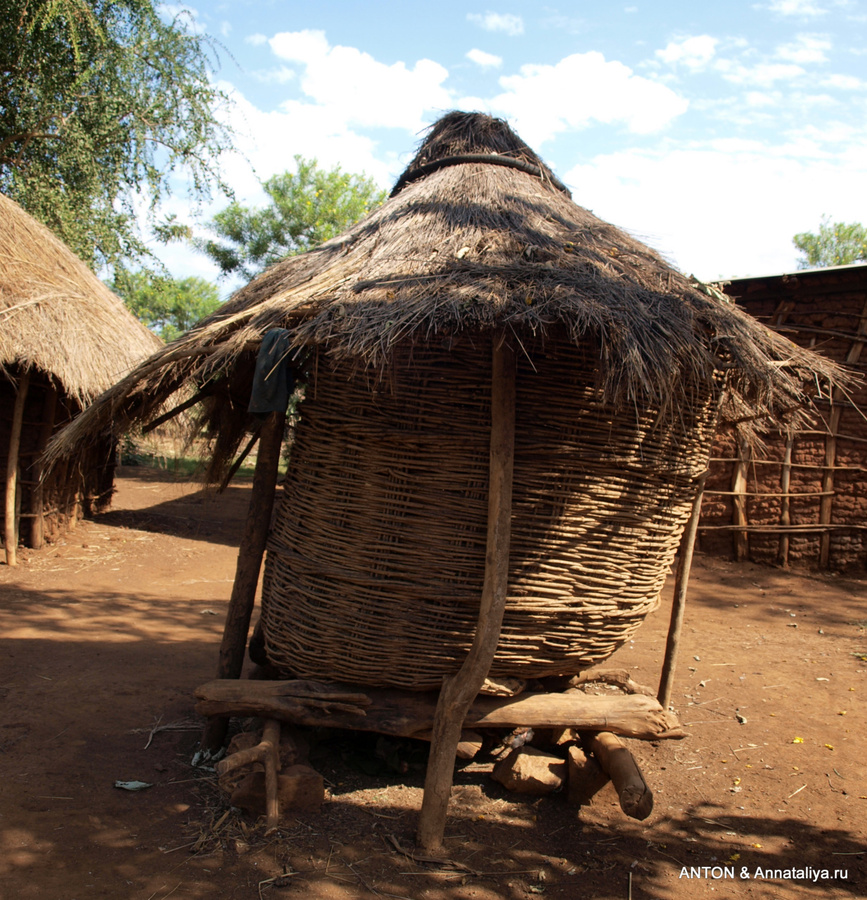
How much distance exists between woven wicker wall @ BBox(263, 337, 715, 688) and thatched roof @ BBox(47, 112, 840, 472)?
8.3 inches

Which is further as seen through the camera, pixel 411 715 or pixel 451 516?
pixel 411 715

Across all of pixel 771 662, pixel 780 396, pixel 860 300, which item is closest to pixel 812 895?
pixel 780 396

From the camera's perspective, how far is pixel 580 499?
122 inches

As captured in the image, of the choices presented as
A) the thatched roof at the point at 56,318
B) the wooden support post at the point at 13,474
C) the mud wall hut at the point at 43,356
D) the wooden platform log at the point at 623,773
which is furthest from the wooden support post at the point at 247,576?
the wooden support post at the point at 13,474

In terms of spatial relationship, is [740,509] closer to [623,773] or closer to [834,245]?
[623,773]

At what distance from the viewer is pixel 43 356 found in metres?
6.66

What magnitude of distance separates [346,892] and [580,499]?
182cm

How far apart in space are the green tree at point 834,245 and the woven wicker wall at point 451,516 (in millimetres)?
26585

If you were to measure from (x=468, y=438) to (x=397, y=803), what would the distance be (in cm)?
176

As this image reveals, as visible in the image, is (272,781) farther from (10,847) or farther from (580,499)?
(580,499)

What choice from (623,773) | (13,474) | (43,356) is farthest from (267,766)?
(13,474)

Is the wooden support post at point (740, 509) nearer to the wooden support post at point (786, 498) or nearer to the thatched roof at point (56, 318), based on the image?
the wooden support post at point (786, 498)

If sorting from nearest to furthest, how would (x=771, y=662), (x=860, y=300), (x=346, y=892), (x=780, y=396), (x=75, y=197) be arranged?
1. (x=346, y=892)
2. (x=780, y=396)
3. (x=771, y=662)
4. (x=860, y=300)
5. (x=75, y=197)

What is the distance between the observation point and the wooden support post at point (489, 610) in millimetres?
2838
